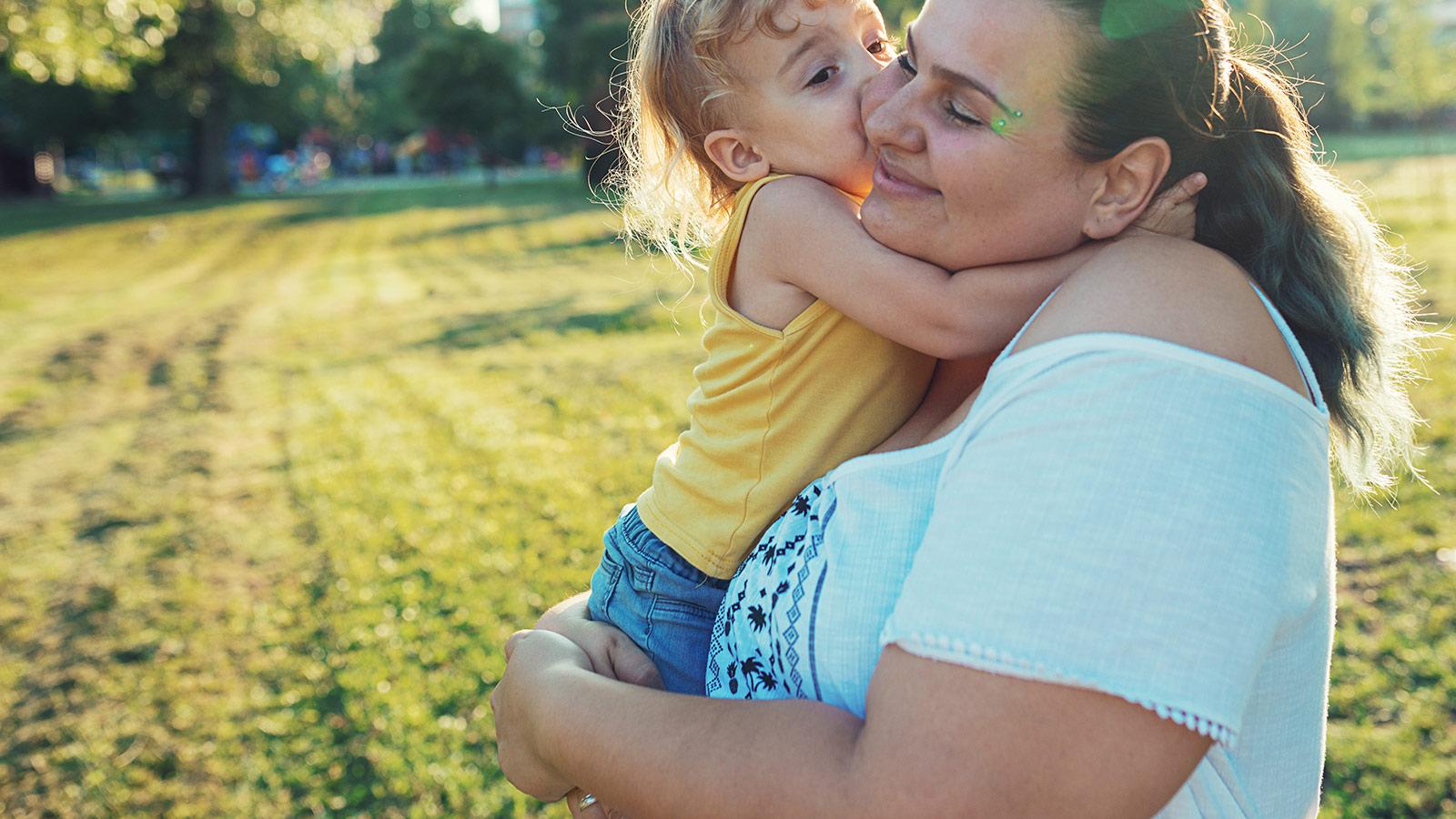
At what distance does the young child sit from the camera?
1933 mm

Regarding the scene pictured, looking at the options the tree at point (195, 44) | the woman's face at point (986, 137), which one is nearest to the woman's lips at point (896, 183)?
the woman's face at point (986, 137)

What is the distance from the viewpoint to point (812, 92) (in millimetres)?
2449

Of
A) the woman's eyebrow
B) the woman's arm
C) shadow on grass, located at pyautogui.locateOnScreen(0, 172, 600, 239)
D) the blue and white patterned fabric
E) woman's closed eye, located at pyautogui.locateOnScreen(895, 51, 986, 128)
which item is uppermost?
the woman's eyebrow

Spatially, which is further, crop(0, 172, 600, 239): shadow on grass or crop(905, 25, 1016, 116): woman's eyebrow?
crop(0, 172, 600, 239): shadow on grass

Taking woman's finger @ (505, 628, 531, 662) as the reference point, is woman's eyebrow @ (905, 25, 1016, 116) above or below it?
above

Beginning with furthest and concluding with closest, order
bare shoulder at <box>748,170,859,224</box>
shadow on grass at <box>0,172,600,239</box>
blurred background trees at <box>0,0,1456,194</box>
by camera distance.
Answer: shadow on grass at <box>0,172,600,239</box>, blurred background trees at <box>0,0,1456,194</box>, bare shoulder at <box>748,170,859,224</box>

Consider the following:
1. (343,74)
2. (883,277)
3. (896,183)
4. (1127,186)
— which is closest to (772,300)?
(883,277)

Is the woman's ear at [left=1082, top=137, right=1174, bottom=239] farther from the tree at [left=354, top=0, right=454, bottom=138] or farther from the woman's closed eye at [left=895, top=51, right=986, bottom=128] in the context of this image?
the tree at [left=354, top=0, right=454, bottom=138]

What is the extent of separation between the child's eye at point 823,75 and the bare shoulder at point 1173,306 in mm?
1155

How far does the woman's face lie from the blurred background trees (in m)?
9.40

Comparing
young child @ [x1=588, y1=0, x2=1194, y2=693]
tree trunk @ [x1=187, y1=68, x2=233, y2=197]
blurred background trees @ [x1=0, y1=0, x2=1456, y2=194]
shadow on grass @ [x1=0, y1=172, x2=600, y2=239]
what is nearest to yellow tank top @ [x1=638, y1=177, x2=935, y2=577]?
young child @ [x1=588, y1=0, x2=1194, y2=693]

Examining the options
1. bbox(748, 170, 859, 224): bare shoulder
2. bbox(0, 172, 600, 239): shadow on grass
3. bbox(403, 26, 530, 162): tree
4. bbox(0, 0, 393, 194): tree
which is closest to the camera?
bbox(748, 170, 859, 224): bare shoulder

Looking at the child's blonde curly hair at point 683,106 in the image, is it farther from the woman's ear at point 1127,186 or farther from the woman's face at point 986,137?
the woman's ear at point 1127,186

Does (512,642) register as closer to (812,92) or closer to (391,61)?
(812,92)
